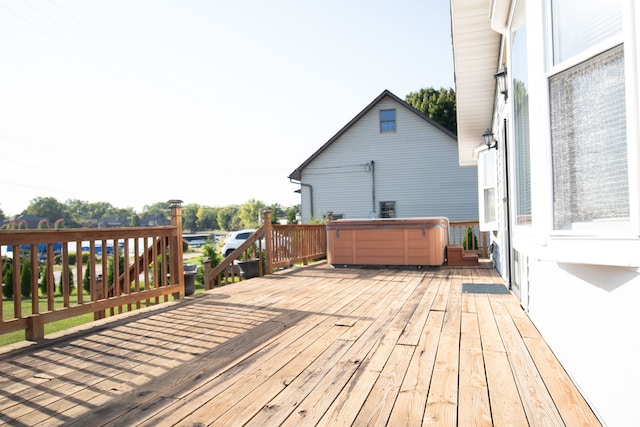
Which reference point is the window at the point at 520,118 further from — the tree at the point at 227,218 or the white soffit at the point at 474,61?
the tree at the point at 227,218

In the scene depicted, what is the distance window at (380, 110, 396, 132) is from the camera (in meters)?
14.0

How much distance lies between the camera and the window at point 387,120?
14.0 meters

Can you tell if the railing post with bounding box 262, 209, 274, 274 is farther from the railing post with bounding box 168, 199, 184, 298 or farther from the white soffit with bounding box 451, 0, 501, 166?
the white soffit with bounding box 451, 0, 501, 166

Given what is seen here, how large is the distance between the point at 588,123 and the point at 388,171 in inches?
499

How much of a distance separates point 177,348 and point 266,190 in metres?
57.4

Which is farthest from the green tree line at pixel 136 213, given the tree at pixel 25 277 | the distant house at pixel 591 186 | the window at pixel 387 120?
the distant house at pixel 591 186

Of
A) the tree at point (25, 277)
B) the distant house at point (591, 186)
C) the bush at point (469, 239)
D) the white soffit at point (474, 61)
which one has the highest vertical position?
the white soffit at point (474, 61)

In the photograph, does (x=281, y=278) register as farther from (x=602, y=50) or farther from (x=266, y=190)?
(x=266, y=190)

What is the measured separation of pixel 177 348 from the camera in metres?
2.66

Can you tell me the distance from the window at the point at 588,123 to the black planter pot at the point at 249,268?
5632 millimetres

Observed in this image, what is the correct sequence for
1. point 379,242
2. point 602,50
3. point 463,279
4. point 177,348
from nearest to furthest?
point 602,50 < point 177,348 < point 463,279 < point 379,242

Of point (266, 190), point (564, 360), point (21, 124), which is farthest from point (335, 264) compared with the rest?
point (266, 190)

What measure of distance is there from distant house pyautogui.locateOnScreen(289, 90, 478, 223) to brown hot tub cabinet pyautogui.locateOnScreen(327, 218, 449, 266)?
20.9ft

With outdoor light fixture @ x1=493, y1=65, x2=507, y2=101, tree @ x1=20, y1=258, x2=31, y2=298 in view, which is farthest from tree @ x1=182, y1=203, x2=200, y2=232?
outdoor light fixture @ x1=493, y1=65, x2=507, y2=101
